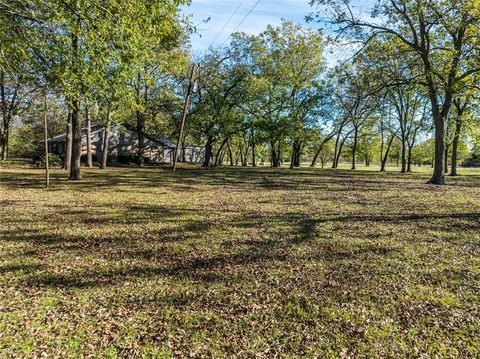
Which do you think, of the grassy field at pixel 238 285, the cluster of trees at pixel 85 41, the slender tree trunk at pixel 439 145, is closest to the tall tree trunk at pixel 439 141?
the slender tree trunk at pixel 439 145

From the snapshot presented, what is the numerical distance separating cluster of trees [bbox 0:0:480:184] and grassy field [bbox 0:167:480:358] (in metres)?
4.35

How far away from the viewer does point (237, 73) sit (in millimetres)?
33062

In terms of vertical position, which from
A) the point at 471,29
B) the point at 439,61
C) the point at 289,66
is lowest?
the point at 439,61

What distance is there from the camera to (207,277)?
15.1 ft

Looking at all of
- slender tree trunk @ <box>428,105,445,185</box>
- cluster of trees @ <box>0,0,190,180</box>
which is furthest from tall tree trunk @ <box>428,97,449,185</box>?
cluster of trees @ <box>0,0,190,180</box>

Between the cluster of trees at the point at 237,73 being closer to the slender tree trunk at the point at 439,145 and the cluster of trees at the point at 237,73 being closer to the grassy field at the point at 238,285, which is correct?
the slender tree trunk at the point at 439,145

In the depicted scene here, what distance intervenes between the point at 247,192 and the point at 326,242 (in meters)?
7.34

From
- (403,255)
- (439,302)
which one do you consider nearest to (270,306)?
(439,302)

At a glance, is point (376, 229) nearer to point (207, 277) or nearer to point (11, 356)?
point (207, 277)

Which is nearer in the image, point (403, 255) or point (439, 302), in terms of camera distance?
point (439, 302)

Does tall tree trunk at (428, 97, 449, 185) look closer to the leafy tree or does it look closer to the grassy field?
the leafy tree

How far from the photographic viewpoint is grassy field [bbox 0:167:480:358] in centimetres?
310

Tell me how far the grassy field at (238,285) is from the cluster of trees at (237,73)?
435 centimetres

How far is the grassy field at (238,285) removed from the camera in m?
3.10
